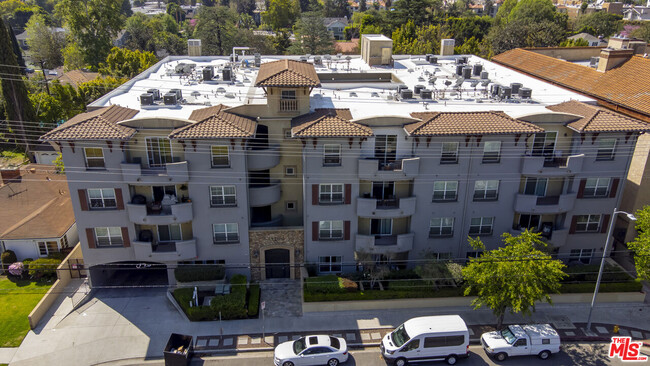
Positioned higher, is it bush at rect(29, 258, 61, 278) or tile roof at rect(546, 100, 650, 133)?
tile roof at rect(546, 100, 650, 133)

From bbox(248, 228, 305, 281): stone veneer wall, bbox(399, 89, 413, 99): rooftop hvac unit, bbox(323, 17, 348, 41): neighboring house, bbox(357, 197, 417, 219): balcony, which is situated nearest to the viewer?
bbox(357, 197, 417, 219): balcony

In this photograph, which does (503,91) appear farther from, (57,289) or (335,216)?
(57,289)

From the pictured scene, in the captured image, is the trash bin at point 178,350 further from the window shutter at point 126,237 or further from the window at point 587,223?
the window at point 587,223

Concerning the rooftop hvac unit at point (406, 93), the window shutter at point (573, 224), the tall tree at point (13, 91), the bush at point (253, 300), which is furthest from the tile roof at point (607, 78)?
the tall tree at point (13, 91)

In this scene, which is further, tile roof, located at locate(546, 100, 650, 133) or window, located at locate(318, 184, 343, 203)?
window, located at locate(318, 184, 343, 203)

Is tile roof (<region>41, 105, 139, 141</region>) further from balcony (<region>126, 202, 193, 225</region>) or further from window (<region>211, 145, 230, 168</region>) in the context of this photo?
window (<region>211, 145, 230, 168</region>)

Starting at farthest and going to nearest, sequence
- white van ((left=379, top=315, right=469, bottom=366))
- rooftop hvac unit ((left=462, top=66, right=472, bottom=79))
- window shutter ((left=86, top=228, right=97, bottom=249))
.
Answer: rooftop hvac unit ((left=462, top=66, right=472, bottom=79)) < window shutter ((left=86, top=228, right=97, bottom=249)) < white van ((left=379, top=315, right=469, bottom=366))

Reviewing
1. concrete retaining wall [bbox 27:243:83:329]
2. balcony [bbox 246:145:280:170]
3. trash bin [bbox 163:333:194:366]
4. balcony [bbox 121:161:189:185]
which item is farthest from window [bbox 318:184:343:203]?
concrete retaining wall [bbox 27:243:83:329]
